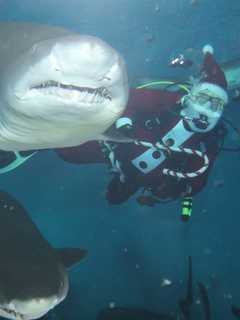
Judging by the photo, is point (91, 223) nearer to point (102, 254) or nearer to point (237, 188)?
point (102, 254)

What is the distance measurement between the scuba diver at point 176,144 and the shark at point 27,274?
6.37 ft

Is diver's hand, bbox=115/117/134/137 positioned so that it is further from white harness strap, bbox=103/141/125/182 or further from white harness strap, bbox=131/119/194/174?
white harness strap, bbox=103/141/125/182

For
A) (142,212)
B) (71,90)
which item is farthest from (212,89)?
(142,212)

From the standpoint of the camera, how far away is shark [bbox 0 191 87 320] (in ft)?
12.0

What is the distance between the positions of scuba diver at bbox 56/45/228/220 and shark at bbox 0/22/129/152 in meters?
2.13

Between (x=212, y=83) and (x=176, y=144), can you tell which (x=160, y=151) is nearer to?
(x=176, y=144)

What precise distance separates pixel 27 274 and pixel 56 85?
6.41ft

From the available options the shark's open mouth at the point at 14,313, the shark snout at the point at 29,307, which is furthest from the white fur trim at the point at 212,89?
the shark's open mouth at the point at 14,313

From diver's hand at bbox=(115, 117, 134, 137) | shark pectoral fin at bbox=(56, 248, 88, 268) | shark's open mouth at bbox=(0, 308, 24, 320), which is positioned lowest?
shark pectoral fin at bbox=(56, 248, 88, 268)

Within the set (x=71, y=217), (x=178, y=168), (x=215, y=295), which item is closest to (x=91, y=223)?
(x=71, y=217)

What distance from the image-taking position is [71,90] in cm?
298

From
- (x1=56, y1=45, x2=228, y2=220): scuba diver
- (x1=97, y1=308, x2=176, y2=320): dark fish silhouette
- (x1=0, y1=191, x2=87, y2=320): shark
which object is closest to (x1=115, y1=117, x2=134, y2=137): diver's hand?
(x1=56, y1=45, x2=228, y2=220): scuba diver

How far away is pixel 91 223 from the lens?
1552 centimetres

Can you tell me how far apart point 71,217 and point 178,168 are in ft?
32.0
